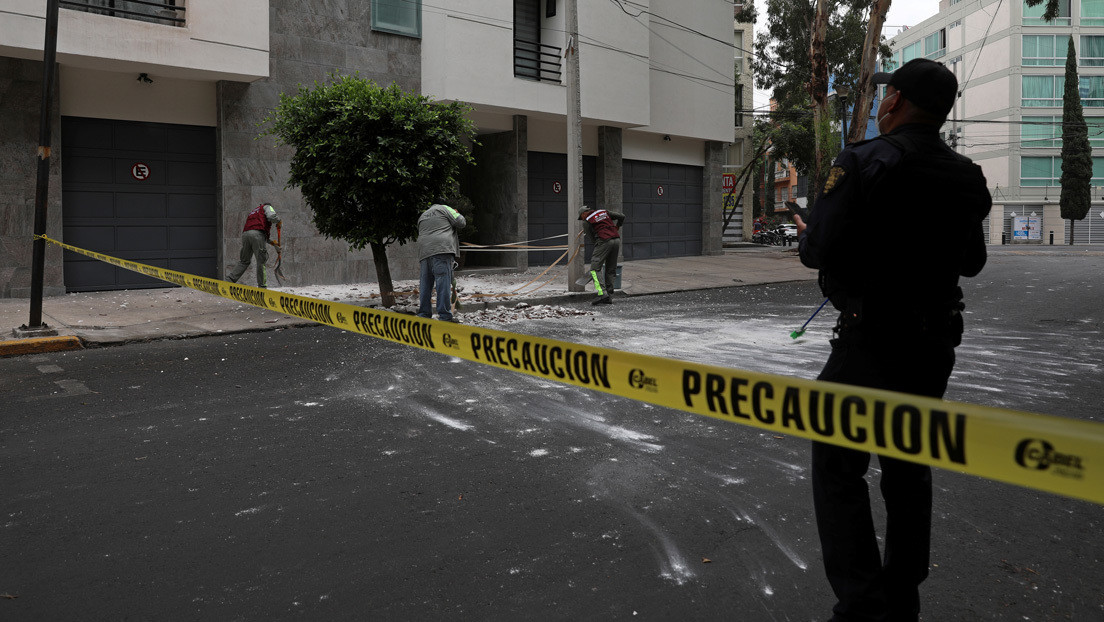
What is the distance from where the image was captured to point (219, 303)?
13.4 meters

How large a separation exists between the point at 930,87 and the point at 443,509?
2820 millimetres

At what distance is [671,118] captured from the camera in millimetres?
25625

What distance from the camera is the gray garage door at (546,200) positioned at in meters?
22.1

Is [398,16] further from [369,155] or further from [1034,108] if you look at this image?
[1034,108]

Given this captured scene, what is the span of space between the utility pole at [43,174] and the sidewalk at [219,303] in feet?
0.92

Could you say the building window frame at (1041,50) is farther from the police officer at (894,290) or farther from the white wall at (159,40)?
the police officer at (894,290)

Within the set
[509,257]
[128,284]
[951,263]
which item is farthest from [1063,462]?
[509,257]

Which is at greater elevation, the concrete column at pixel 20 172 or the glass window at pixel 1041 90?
the glass window at pixel 1041 90

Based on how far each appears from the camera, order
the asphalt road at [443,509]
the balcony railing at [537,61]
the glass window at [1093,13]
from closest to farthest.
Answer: the asphalt road at [443,509] → the balcony railing at [537,61] → the glass window at [1093,13]

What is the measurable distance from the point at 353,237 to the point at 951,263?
1156 cm

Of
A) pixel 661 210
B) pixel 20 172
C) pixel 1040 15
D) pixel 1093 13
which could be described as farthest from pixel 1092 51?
pixel 20 172

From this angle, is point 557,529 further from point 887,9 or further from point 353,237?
point 887,9

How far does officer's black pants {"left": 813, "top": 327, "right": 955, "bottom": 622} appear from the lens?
8.82ft

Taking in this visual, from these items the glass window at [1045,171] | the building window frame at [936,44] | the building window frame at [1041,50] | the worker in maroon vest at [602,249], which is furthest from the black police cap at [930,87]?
the building window frame at [936,44]
